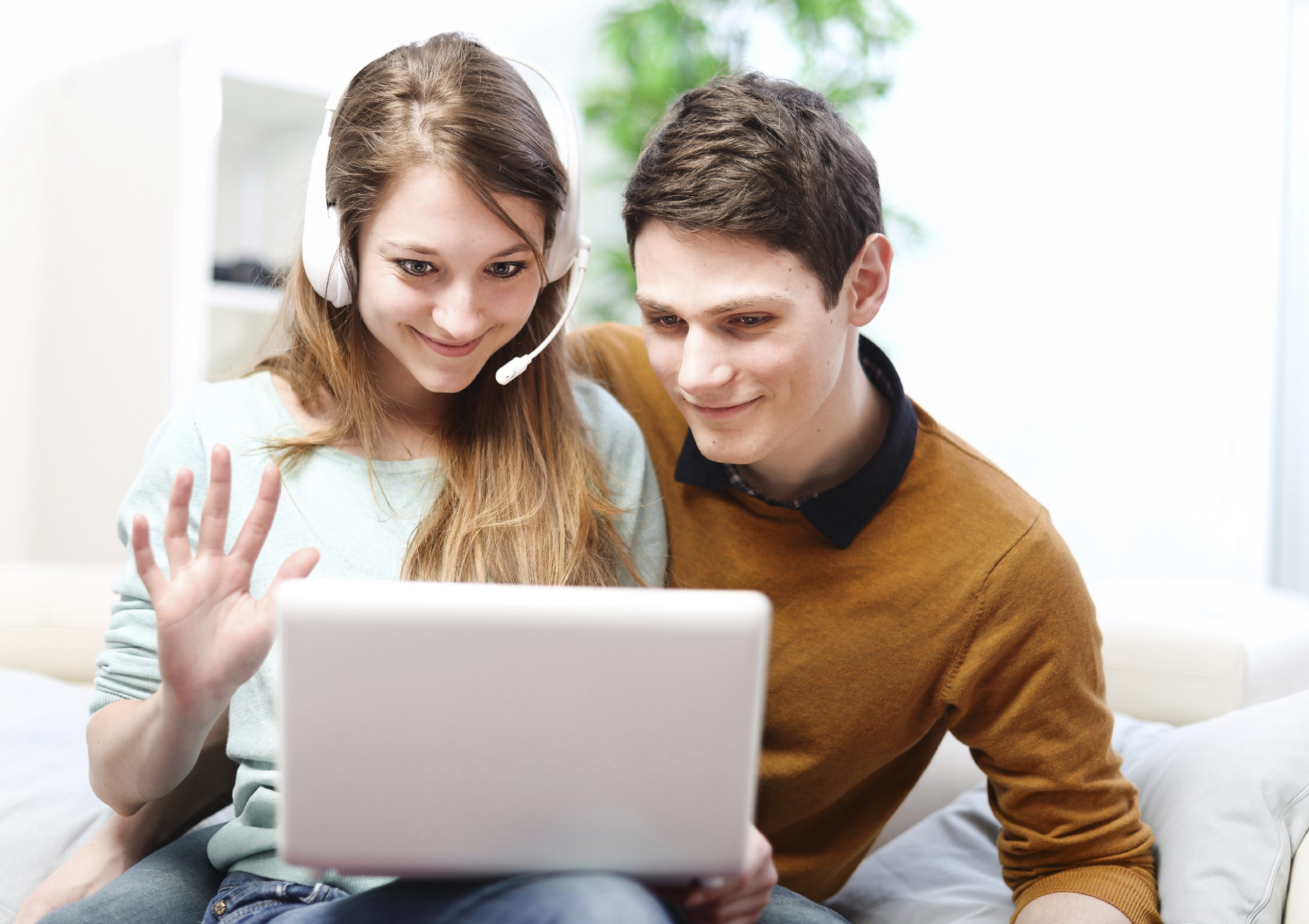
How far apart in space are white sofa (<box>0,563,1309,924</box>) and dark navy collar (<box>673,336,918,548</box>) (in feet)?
1.82

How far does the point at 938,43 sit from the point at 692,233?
2.11 metres

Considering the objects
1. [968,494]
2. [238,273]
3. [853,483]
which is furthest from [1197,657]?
[238,273]

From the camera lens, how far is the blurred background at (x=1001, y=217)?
2.15m

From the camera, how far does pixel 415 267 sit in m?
1.09

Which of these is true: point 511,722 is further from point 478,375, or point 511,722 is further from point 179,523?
point 478,375

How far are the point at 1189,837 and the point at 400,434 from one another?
90 cm

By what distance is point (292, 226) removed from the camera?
136 centimetres

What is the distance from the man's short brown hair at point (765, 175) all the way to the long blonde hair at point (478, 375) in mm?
127

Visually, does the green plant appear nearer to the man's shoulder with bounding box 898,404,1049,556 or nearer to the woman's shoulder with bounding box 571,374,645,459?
the woman's shoulder with bounding box 571,374,645,459

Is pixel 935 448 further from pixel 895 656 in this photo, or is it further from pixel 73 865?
pixel 73 865

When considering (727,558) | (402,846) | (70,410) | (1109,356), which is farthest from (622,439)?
(1109,356)

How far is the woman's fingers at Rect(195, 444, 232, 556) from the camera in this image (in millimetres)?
→ 796

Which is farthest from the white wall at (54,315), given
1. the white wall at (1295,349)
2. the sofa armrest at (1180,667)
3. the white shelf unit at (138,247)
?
the white wall at (1295,349)

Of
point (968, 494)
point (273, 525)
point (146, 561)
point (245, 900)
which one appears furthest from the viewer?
point (968, 494)
